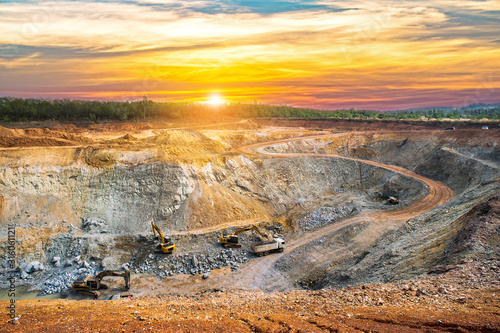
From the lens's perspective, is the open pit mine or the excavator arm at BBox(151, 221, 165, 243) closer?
the open pit mine

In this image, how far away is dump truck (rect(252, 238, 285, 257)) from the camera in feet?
89.0

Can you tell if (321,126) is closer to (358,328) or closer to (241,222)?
(241,222)

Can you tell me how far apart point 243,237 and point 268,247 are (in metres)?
3.12

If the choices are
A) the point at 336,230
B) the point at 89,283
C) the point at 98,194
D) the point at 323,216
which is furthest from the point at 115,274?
the point at 323,216

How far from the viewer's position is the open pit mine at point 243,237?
13.0m

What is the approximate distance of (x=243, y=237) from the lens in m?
29.6

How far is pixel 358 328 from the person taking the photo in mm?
10844

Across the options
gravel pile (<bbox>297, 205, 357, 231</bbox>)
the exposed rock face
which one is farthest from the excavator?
gravel pile (<bbox>297, 205, 357, 231</bbox>)

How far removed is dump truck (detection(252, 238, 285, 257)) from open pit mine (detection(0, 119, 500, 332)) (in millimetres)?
93

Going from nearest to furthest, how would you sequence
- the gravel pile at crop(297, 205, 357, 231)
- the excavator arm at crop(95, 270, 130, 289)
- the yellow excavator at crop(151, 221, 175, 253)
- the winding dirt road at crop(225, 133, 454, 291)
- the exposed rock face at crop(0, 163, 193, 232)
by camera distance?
the excavator arm at crop(95, 270, 130, 289) < the winding dirt road at crop(225, 133, 454, 291) < the yellow excavator at crop(151, 221, 175, 253) < the exposed rock face at crop(0, 163, 193, 232) < the gravel pile at crop(297, 205, 357, 231)

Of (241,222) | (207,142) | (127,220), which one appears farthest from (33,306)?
(207,142)

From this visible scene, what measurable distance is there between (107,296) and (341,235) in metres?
19.8

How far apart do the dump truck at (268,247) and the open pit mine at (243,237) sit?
0.30 feet

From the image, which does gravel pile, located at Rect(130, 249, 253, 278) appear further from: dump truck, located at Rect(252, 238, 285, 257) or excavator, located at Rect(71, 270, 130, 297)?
excavator, located at Rect(71, 270, 130, 297)
